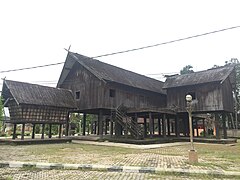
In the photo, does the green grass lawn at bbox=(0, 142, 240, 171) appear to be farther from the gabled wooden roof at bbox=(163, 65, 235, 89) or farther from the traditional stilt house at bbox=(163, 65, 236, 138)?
the gabled wooden roof at bbox=(163, 65, 235, 89)

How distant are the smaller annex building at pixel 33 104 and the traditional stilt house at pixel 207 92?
11505 millimetres

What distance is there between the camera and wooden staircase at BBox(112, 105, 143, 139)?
19250 millimetres

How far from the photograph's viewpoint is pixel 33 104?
18359 millimetres

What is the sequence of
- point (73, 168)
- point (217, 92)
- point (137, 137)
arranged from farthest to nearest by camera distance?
point (217, 92)
point (137, 137)
point (73, 168)

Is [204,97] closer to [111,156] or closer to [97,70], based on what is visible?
[97,70]

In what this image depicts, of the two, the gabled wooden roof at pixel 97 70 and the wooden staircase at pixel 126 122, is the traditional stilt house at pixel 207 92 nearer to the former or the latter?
the gabled wooden roof at pixel 97 70

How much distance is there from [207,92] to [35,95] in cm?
1658

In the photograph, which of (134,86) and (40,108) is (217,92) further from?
(40,108)

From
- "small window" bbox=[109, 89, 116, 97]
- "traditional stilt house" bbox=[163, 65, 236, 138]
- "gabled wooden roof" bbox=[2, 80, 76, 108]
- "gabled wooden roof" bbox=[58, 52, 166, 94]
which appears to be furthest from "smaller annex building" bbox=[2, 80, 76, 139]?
"traditional stilt house" bbox=[163, 65, 236, 138]

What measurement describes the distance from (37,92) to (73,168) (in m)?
Answer: 13.6

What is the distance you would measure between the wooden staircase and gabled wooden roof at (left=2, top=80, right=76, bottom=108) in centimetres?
448

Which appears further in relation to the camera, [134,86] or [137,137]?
[134,86]

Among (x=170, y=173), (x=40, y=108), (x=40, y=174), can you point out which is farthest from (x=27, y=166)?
(x=40, y=108)

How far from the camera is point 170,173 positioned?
7.06 m
